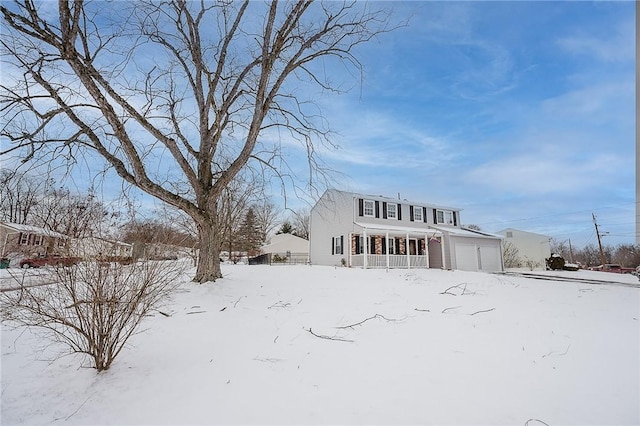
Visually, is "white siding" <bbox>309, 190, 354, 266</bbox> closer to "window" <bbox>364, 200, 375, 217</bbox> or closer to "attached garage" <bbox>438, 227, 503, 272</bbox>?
"window" <bbox>364, 200, 375, 217</bbox>

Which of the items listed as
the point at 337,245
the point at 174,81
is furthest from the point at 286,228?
the point at 174,81

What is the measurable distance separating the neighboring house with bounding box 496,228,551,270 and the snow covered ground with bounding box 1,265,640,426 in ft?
97.1

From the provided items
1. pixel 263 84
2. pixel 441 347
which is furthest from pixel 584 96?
pixel 441 347

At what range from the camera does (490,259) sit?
21.9 m

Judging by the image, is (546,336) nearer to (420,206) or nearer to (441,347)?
(441,347)

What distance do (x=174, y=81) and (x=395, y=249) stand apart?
17.2 m

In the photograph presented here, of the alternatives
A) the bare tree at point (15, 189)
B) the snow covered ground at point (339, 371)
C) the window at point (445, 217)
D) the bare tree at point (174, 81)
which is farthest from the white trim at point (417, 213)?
the bare tree at point (15, 189)

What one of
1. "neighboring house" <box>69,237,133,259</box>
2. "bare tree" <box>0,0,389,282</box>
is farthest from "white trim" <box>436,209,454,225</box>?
"neighboring house" <box>69,237,133,259</box>

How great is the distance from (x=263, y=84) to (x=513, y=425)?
749 centimetres

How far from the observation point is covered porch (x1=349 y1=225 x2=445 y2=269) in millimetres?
18781

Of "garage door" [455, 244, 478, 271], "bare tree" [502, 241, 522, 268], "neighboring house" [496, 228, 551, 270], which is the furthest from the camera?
"neighboring house" [496, 228, 551, 270]

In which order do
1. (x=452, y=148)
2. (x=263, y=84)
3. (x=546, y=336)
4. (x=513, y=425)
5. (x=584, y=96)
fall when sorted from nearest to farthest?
(x=513, y=425) < (x=546, y=336) < (x=263, y=84) < (x=584, y=96) < (x=452, y=148)

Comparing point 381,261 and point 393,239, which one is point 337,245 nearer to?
point 381,261

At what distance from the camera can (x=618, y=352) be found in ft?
13.0
